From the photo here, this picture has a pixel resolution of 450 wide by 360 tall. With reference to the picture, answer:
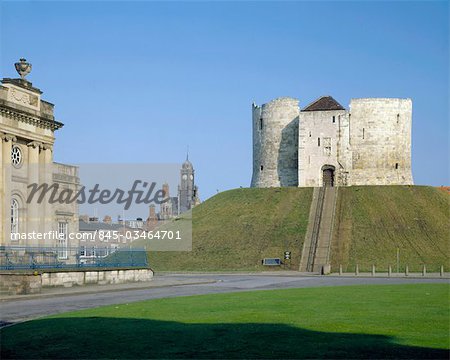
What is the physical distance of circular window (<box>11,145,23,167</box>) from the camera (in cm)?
3772

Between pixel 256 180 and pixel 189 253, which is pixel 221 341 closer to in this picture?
pixel 189 253

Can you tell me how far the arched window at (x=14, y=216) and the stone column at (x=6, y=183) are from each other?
978 mm

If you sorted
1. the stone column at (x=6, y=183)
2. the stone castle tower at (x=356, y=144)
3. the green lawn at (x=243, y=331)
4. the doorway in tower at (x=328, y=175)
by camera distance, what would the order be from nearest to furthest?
the green lawn at (x=243, y=331) < the stone column at (x=6, y=183) < the stone castle tower at (x=356, y=144) < the doorway in tower at (x=328, y=175)

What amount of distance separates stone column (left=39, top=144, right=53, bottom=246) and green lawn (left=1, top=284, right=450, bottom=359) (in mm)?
18632

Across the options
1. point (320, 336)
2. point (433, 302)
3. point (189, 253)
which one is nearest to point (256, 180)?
point (189, 253)

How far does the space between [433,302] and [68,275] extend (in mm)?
17811

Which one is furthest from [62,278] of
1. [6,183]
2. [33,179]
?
[33,179]

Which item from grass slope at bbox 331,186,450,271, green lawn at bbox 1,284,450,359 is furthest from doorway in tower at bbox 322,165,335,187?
green lawn at bbox 1,284,450,359

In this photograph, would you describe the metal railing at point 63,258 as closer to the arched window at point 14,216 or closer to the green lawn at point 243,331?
the arched window at point 14,216

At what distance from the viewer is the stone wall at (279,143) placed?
8919 centimetres

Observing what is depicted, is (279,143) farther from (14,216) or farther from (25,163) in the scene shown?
(14,216)

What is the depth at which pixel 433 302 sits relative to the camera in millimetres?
22578

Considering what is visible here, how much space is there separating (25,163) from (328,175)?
53.9 meters

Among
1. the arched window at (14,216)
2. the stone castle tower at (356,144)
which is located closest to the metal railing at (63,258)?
the arched window at (14,216)
